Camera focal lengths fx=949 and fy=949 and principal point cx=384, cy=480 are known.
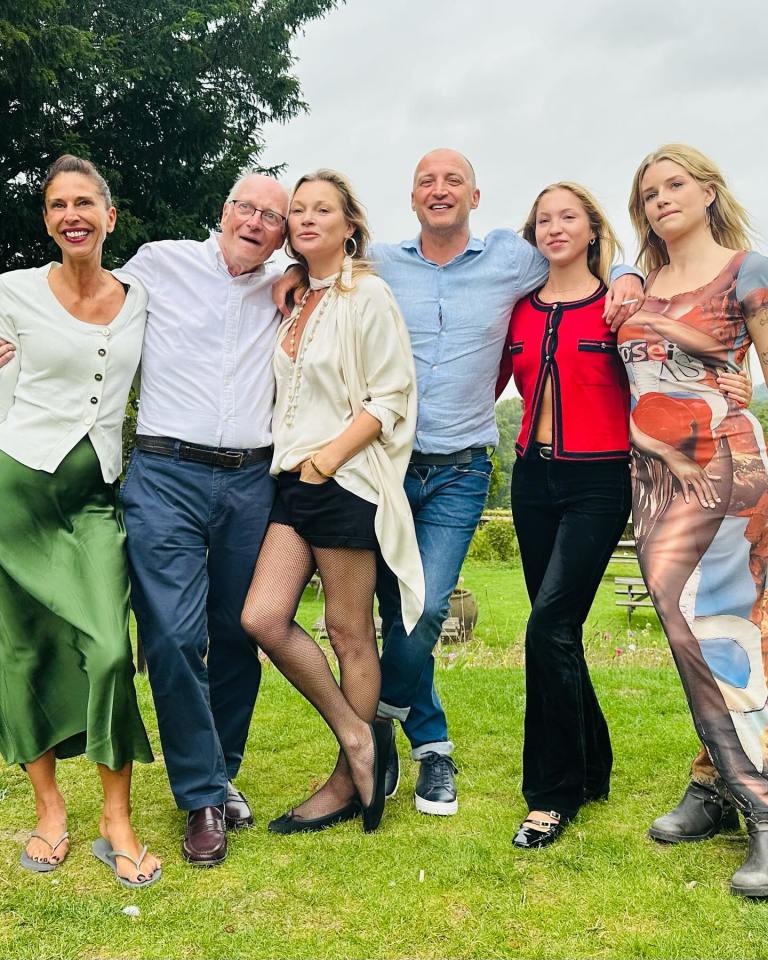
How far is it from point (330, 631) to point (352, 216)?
5.55 feet

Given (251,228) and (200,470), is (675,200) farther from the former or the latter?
(200,470)

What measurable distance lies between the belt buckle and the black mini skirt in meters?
0.25

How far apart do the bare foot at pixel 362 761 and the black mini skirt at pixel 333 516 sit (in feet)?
2.51

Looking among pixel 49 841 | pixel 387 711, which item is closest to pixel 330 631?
pixel 387 711

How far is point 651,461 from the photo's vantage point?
3.58m

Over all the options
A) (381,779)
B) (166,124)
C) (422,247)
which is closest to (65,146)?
(166,124)

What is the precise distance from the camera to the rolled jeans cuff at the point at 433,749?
4.34 meters

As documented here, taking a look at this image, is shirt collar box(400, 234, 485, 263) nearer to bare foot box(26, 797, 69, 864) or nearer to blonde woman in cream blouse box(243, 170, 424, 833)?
blonde woman in cream blouse box(243, 170, 424, 833)

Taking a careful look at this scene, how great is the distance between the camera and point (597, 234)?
3.90 meters

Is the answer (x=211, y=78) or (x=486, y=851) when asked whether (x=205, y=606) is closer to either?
(x=486, y=851)

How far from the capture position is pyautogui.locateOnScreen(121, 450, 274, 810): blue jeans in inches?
143

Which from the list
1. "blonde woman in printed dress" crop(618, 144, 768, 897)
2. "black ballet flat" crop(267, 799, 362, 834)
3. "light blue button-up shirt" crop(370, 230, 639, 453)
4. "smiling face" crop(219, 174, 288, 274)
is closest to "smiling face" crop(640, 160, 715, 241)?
"blonde woman in printed dress" crop(618, 144, 768, 897)

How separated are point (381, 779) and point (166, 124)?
13.0 meters

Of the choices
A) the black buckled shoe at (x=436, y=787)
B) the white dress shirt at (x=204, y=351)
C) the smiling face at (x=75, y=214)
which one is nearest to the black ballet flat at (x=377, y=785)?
the black buckled shoe at (x=436, y=787)
